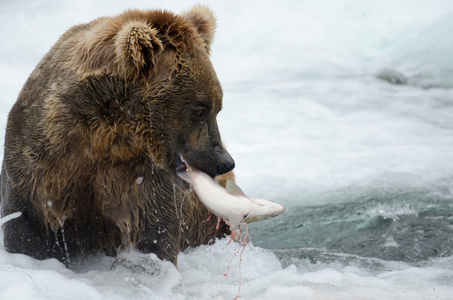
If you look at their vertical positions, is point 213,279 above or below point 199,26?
below

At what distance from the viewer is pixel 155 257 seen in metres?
4.21

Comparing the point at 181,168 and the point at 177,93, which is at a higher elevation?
the point at 177,93

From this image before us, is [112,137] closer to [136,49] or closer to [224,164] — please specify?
[136,49]

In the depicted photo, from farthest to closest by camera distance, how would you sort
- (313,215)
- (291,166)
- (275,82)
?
(275,82) → (291,166) → (313,215)

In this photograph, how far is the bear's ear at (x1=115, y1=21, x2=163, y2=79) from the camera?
3.60m

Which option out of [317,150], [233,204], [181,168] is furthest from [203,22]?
[317,150]

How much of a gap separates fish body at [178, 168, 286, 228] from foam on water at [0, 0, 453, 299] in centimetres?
67

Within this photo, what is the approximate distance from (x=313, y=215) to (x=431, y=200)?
1.18m

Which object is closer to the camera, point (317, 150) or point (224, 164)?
point (224, 164)

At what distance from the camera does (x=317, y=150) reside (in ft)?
27.9

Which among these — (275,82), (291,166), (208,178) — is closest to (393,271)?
(208,178)

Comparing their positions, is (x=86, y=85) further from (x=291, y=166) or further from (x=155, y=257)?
(x=291, y=166)

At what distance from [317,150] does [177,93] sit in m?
4.96

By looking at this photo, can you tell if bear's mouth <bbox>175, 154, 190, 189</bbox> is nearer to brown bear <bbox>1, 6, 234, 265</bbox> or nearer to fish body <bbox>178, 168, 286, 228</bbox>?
brown bear <bbox>1, 6, 234, 265</bbox>
